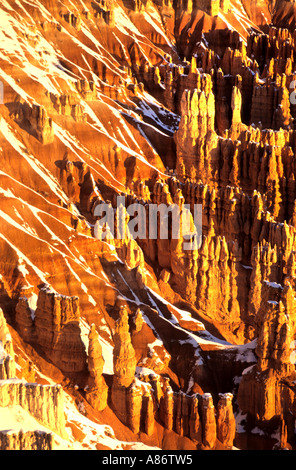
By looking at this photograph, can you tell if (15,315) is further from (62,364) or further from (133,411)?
(133,411)

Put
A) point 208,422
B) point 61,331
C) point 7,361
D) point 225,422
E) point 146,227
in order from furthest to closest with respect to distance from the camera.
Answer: point 146,227
point 61,331
point 225,422
point 208,422
point 7,361

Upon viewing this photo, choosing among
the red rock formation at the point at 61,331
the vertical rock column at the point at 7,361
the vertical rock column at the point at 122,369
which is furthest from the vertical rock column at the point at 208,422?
the vertical rock column at the point at 7,361

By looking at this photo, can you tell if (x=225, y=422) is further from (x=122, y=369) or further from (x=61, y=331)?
(x=61, y=331)

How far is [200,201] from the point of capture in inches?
2429

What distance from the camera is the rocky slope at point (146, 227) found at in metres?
43.7

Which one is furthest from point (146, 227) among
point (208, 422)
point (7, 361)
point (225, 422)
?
point (7, 361)

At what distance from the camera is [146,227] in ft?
198

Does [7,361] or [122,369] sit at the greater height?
[7,361]

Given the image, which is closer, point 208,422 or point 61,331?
point 208,422

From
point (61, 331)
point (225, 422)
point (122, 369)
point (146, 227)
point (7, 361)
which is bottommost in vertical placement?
point (225, 422)

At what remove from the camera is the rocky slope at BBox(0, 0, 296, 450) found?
43.7 meters

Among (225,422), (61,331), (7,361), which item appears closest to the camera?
(7,361)

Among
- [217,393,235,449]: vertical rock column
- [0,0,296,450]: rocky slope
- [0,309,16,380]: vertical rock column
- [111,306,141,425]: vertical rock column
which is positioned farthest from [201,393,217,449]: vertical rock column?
[0,309,16,380]: vertical rock column
